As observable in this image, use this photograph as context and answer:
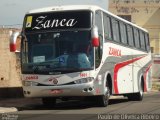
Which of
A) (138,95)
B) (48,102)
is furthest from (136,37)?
(48,102)

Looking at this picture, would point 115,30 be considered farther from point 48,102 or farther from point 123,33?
point 48,102

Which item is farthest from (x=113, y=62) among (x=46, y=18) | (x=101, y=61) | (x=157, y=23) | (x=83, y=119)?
(x=157, y=23)

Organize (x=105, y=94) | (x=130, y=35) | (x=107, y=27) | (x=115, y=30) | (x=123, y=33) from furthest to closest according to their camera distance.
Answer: (x=130, y=35), (x=123, y=33), (x=115, y=30), (x=107, y=27), (x=105, y=94)

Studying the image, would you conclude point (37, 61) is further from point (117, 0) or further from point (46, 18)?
point (117, 0)

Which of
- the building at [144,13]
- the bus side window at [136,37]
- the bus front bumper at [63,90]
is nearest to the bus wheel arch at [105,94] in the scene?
the bus front bumper at [63,90]

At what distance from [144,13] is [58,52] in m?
58.7

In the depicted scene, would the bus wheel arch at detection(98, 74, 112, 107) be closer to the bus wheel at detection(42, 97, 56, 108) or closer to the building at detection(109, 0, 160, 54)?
the bus wheel at detection(42, 97, 56, 108)

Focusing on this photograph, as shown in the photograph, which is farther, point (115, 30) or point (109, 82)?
point (115, 30)

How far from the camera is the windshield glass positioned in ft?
65.1

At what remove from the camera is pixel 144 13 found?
254ft

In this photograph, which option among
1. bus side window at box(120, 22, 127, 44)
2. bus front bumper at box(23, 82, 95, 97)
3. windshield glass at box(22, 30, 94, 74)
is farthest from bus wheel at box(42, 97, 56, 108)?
bus side window at box(120, 22, 127, 44)

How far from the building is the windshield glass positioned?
5713 cm

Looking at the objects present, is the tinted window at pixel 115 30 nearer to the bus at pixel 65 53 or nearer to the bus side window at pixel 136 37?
the bus at pixel 65 53

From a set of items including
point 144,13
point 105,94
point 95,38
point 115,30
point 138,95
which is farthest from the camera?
point 144,13
